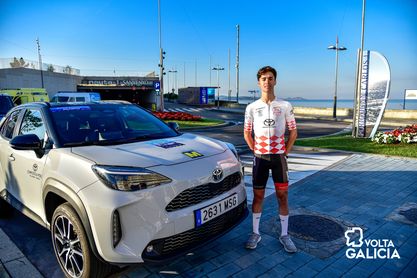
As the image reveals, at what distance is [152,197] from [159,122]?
1.90 meters

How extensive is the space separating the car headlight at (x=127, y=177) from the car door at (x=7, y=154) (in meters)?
2.03

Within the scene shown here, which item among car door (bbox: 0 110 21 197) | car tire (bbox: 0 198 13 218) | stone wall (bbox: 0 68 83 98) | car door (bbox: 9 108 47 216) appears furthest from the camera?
stone wall (bbox: 0 68 83 98)

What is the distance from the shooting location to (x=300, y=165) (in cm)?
758

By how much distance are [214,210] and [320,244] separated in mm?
1518

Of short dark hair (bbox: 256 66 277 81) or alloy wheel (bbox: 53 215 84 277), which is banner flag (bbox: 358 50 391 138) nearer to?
short dark hair (bbox: 256 66 277 81)

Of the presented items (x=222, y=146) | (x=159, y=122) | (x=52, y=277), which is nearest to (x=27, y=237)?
(x=52, y=277)

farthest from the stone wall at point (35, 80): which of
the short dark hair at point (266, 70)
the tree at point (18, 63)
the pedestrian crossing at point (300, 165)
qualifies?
the short dark hair at point (266, 70)

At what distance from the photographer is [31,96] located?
1991cm

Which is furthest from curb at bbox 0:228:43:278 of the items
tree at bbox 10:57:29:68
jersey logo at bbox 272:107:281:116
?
tree at bbox 10:57:29:68

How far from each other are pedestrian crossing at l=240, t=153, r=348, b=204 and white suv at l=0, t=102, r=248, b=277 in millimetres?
2431

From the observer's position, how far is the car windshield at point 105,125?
3201mm

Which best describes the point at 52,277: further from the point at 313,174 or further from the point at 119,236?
the point at 313,174

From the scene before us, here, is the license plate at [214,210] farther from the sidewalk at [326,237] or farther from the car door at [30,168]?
the car door at [30,168]

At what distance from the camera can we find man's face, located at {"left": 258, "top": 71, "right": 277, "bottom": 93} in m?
3.29
